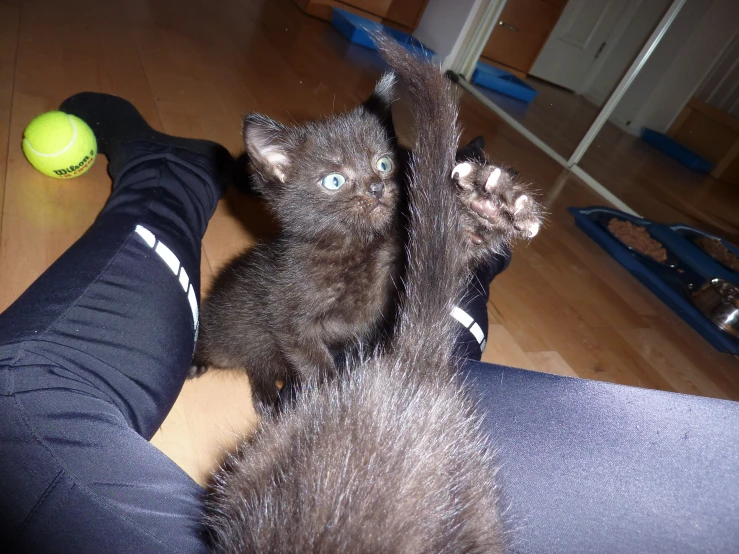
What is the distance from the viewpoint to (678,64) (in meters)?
3.67

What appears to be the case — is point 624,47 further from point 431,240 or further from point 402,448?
point 402,448

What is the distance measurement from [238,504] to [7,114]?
4.36ft

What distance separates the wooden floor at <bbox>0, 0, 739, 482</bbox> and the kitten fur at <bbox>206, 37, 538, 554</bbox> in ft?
1.40

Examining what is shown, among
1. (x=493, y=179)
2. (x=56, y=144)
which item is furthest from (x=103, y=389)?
(x=56, y=144)

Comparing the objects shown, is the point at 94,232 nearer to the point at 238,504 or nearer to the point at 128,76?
the point at 238,504

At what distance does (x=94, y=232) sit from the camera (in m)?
0.77

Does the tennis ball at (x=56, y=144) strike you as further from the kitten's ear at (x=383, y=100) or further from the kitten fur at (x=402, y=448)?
the kitten fur at (x=402, y=448)

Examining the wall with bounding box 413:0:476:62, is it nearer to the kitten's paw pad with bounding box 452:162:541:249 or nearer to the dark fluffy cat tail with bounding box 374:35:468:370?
the kitten's paw pad with bounding box 452:162:541:249

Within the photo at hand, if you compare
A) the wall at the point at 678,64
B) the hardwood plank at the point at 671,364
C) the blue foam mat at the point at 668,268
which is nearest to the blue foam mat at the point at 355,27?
the blue foam mat at the point at 668,268

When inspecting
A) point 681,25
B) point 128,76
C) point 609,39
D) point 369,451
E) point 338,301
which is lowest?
point 128,76

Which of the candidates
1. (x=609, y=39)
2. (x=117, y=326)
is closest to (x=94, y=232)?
(x=117, y=326)

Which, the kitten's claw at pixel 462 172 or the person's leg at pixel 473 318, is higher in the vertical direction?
the kitten's claw at pixel 462 172

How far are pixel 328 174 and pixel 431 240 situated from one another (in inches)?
Result: 15.3

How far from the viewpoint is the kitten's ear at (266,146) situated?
0.70 m
